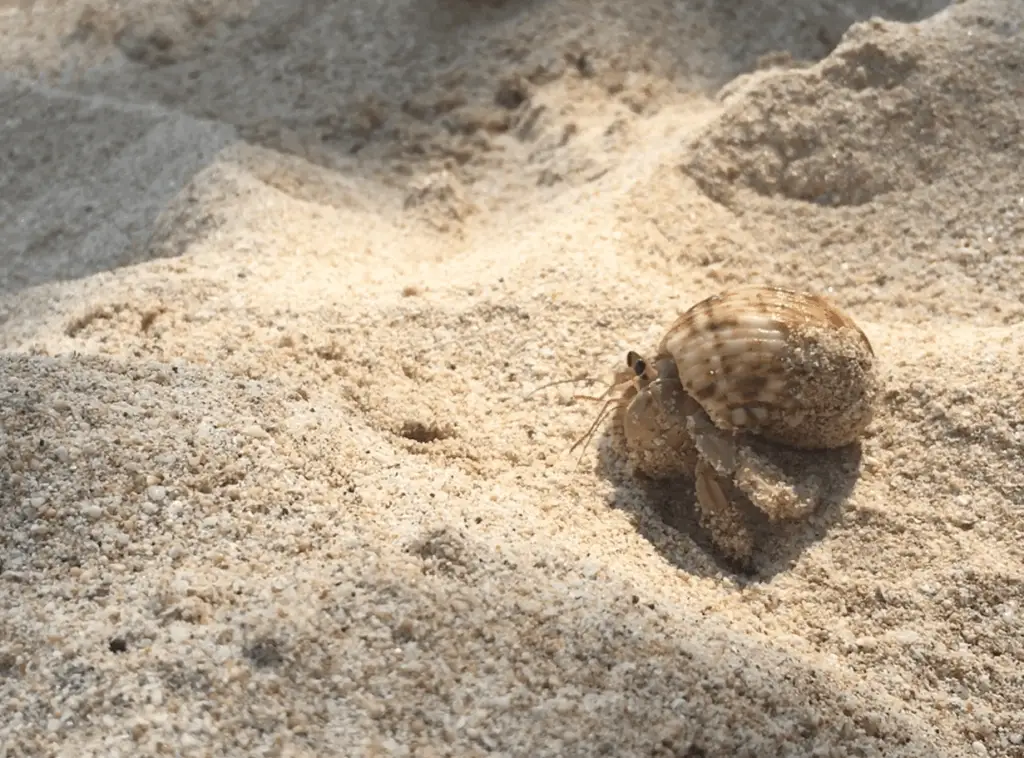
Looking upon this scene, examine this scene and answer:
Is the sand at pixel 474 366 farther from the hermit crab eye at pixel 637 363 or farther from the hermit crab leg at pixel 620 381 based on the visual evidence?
the hermit crab eye at pixel 637 363

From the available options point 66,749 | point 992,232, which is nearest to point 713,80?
point 992,232

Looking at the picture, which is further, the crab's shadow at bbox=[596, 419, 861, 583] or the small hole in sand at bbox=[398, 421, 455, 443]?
the small hole in sand at bbox=[398, 421, 455, 443]

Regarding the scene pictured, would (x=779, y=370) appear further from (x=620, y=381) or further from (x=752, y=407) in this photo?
(x=620, y=381)

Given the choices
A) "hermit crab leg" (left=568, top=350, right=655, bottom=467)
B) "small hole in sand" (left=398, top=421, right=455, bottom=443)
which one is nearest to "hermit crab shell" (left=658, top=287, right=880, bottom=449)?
"hermit crab leg" (left=568, top=350, right=655, bottom=467)

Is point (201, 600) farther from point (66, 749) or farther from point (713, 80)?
point (713, 80)

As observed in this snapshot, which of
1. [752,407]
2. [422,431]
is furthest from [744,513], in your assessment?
[422,431]

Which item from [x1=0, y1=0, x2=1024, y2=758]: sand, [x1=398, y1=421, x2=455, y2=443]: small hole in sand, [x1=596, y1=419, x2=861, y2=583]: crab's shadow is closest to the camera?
[x1=0, y1=0, x2=1024, y2=758]: sand

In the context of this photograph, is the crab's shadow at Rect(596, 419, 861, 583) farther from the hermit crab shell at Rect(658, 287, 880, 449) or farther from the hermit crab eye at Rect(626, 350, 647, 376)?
the hermit crab eye at Rect(626, 350, 647, 376)

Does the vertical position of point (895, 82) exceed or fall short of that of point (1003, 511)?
it exceeds it
